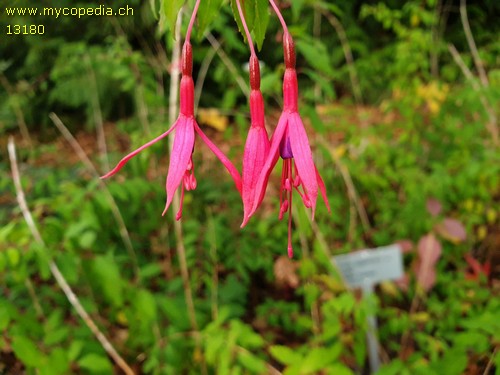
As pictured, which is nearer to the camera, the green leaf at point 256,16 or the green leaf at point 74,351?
the green leaf at point 256,16

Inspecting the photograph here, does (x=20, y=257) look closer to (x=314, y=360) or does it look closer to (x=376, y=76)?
(x=314, y=360)

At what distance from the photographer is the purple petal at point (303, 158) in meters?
0.32

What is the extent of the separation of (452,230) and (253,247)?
624 mm

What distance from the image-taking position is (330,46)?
3.09 m

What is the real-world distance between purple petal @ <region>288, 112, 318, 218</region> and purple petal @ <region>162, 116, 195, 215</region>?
2.9 inches

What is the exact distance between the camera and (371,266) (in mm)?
1203

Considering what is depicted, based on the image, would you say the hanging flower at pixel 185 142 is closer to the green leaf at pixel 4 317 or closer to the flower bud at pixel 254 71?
the flower bud at pixel 254 71

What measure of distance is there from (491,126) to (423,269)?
26.5 inches

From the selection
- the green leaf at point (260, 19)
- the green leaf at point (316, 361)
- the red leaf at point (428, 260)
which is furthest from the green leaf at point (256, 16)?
the red leaf at point (428, 260)

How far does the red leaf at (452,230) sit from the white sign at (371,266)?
0.39m

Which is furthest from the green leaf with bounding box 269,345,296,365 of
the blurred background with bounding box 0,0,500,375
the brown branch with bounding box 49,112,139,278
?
the brown branch with bounding box 49,112,139,278

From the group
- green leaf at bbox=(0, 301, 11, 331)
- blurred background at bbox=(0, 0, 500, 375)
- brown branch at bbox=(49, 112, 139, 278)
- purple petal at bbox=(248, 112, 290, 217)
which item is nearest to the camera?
purple petal at bbox=(248, 112, 290, 217)

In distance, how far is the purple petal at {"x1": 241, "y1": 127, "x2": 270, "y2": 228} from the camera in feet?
1.10

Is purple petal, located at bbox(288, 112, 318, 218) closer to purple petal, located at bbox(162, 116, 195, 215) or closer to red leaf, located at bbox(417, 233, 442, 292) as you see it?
purple petal, located at bbox(162, 116, 195, 215)
